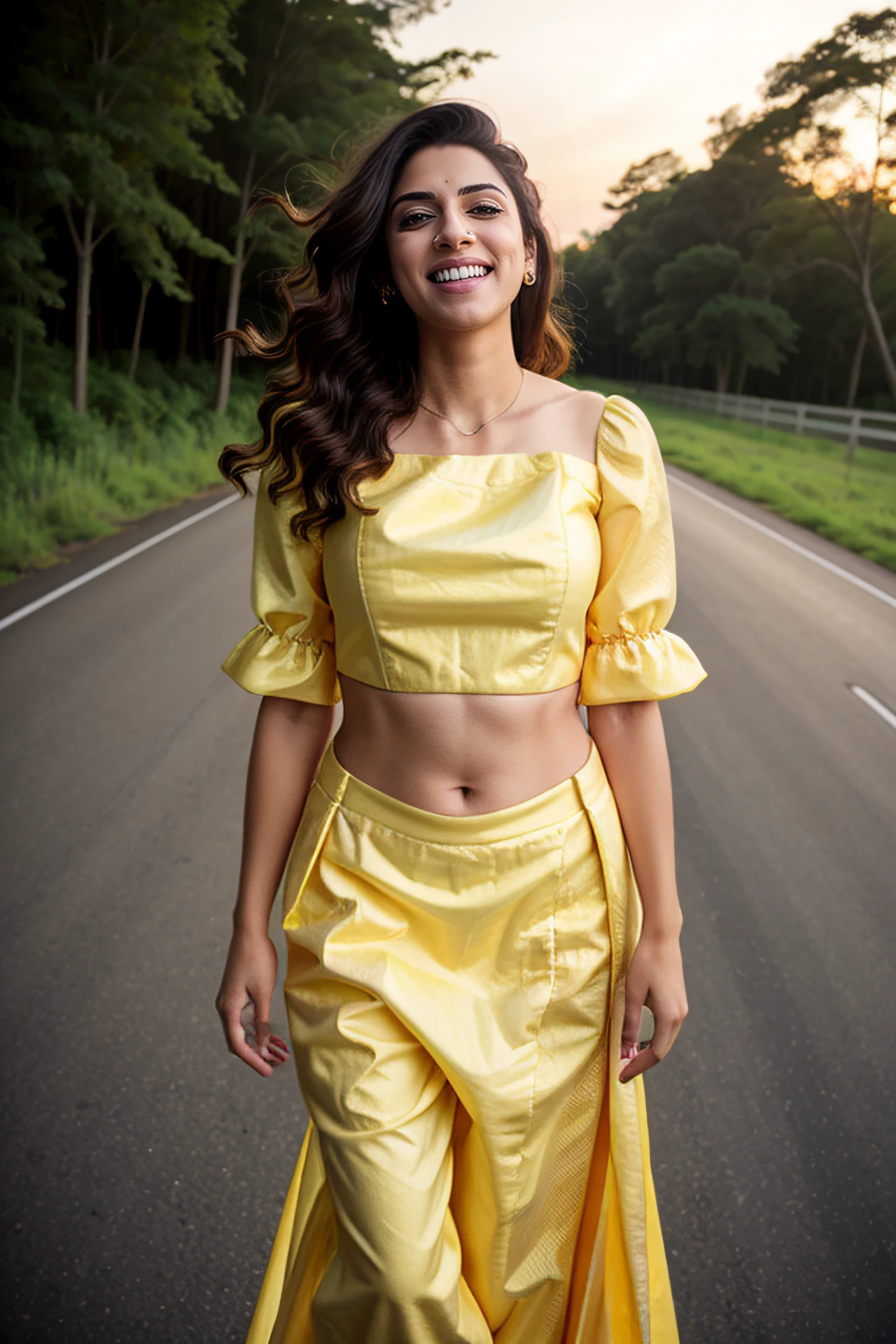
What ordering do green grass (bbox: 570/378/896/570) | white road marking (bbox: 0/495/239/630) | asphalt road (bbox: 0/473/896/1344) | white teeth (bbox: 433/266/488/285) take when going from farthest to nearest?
green grass (bbox: 570/378/896/570) → white road marking (bbox: 0/495/239/630) → asphalt road (bbox: 0/473/896/1344) → white teeth (bbox: 433/266/488/285)

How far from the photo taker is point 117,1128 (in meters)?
2.90

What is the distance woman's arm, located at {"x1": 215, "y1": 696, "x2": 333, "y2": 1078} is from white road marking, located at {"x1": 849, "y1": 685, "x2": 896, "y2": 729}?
548cm

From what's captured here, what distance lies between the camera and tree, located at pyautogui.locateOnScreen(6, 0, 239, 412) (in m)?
13.8

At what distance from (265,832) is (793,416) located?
3087 cm

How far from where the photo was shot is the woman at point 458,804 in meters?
1.60

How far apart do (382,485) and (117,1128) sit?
7.05ft

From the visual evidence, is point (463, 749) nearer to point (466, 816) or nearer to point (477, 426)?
point (466, 816)

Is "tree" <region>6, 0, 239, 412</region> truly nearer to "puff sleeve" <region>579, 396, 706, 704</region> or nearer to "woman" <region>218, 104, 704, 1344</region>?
"woman" <region>218, 104, 704, 1344</region>

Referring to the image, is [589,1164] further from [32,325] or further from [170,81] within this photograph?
[170,81]

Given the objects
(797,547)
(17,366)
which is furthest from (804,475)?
(17,366)

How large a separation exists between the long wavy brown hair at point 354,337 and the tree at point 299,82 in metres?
20.3

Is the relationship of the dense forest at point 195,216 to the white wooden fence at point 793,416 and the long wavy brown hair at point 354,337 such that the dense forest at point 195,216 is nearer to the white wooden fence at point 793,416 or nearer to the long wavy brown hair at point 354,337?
the long wavy brown hair at point 354,337

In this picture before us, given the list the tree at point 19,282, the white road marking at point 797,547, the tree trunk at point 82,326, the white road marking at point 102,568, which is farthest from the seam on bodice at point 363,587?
the tree trunk at point 82,326

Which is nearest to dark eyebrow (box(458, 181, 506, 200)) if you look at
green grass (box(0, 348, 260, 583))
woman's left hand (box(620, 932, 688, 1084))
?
woman's left hand (box(620, 932, 688, 1084))
